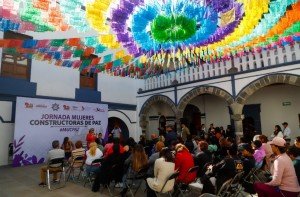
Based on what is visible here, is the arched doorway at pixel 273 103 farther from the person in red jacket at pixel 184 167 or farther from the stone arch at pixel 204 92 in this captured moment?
the person in red jacket at pixel 184 167

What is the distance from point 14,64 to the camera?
31.3 ft

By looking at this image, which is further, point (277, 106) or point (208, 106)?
point (208, 106)

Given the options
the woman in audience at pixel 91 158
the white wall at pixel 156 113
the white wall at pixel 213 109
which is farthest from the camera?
the white wall at pixel 156 113

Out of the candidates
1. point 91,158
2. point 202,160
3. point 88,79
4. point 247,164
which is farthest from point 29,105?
point 247,164

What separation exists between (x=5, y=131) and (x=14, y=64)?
8.54 feet

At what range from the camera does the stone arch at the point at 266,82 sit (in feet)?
28.8

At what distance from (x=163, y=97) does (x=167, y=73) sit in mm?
1288

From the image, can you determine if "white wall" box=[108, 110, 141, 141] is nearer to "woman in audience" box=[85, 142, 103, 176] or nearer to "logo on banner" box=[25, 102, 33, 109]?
"logo on banner" box=[25, 102, 33, 109]

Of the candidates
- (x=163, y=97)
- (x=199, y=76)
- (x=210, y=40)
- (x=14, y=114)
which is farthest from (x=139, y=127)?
(x=210, y=40)

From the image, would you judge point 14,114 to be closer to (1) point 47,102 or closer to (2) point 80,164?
(1) point 47,102

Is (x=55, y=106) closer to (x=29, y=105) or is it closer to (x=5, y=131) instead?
(x=29, y=105)

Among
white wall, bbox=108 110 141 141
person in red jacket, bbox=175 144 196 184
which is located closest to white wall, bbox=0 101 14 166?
white wall, bbox=108 110 141 141

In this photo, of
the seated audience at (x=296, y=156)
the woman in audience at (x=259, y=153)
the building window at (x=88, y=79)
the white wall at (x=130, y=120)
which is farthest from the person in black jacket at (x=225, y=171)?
the white wall at (x=130, y=120)

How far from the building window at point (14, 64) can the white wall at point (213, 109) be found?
28.0 feet
